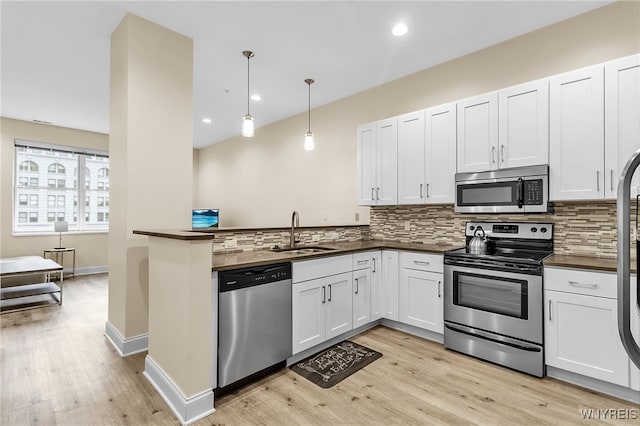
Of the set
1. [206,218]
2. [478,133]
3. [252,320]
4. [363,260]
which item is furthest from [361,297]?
[206,218]

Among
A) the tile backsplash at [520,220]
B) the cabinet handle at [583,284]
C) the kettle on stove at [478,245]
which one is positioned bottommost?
the cabinet handle at [583,284]

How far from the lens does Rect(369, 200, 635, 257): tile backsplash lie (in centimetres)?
262

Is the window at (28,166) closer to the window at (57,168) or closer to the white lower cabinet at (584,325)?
the window at (57,168)

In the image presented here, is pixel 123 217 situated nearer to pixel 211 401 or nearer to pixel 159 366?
pixel 159 366

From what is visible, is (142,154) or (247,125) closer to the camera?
(142,154)

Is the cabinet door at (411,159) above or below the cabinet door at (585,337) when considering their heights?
above

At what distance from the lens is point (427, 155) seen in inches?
135

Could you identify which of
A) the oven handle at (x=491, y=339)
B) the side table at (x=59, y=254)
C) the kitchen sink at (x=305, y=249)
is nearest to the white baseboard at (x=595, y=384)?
the oven handle at (x=491, y=339)

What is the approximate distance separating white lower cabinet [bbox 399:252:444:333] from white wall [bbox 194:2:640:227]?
133cm

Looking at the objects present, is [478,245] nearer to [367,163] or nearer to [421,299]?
[421,299]

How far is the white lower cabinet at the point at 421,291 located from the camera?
10.0ft

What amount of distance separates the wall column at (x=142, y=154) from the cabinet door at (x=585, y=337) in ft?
10.8

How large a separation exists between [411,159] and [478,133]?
725 millimetres

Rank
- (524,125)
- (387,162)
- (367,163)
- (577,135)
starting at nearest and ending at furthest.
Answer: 1. (577,135)
2. (524,125)
3. (387,162)
4. (367,163)
